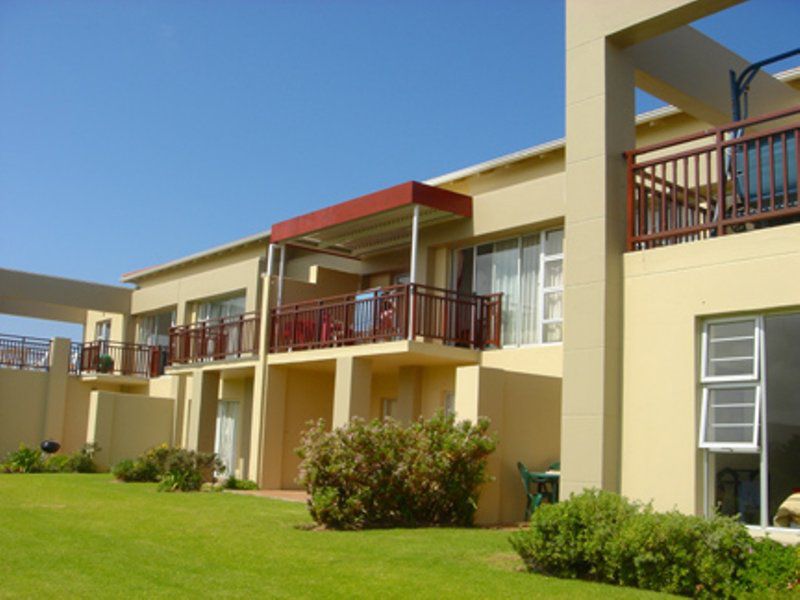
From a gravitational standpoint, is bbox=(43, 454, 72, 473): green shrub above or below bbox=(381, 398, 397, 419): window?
below

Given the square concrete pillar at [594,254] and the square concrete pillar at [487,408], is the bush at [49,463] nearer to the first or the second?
the square concrete pillar at [487,408]

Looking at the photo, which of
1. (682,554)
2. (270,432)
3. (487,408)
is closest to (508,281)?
(487,408)

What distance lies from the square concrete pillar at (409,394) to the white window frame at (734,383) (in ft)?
32.2

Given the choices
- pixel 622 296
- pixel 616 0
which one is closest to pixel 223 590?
pixel 622 296

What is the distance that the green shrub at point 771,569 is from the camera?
7.49 meters

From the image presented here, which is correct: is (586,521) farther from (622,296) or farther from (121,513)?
(121,513)

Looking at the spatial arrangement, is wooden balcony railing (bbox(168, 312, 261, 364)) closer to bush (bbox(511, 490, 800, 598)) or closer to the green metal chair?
the green metal chair

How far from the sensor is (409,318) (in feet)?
56.1

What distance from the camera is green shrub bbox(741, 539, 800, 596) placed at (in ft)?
24.6

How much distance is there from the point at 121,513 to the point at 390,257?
9.87 metres

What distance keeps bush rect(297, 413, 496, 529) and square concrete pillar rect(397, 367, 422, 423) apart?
5098 mm

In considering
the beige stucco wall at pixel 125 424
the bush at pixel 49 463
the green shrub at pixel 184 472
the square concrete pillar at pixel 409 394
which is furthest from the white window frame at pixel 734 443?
the beige stucco wall at pixel 125 424

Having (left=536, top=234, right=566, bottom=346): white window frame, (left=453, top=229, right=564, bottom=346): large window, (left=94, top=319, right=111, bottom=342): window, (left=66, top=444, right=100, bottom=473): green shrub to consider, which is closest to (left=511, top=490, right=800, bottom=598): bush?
(left=453, top=229, right=564, bottom=346): large window

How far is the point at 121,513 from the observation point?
45.4 ft
